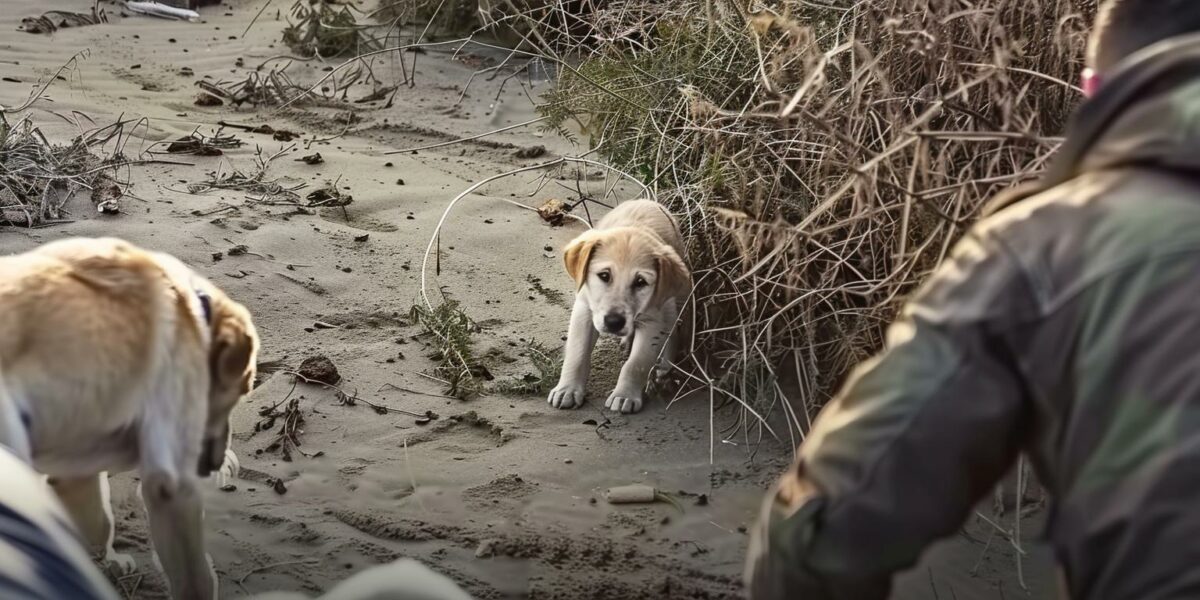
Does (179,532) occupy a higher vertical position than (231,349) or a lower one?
lower

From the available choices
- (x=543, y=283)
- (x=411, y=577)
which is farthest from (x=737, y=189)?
(x=411, y=577)

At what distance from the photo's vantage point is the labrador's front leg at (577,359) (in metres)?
4.30

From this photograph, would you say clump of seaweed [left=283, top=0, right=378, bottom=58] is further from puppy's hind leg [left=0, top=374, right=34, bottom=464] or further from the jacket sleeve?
the jacket sleeve

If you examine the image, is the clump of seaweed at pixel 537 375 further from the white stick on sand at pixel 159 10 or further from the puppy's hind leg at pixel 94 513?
the white stick on sand at pixel 159 10

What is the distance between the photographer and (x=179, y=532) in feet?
8.27

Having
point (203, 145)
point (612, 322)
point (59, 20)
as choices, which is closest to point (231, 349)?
point (612, 322)

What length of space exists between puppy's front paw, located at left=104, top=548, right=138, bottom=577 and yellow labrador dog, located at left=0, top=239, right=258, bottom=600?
1.19 feet

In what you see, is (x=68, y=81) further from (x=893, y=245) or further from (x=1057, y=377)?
(x=1057, y=377)

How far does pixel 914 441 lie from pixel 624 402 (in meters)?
2.94

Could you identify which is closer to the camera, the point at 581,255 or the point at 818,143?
the point at 818,143

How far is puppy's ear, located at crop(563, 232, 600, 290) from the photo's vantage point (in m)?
4.28

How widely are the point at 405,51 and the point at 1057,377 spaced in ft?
23.1

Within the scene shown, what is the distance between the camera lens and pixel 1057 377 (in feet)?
4.38

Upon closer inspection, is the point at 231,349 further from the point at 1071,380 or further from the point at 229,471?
the point at 1071,380
